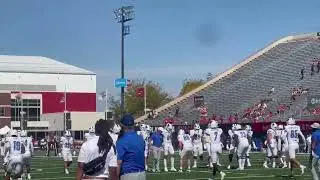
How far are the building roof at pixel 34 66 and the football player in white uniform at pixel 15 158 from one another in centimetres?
7614

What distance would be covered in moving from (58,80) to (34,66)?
5.88 metres

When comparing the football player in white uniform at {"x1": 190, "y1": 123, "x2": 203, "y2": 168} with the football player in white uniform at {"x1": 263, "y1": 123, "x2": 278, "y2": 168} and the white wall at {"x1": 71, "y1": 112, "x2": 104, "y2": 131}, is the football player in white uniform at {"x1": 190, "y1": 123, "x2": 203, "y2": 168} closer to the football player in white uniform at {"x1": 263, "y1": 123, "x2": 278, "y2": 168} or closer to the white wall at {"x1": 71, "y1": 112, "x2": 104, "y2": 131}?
the football player in white uniform at {"x1": 263, "y1": 123, "x2": 278, "y2": 168}

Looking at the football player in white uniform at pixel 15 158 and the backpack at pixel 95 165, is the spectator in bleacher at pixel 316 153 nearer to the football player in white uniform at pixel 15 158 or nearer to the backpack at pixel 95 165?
the backpack at pixel 95 165

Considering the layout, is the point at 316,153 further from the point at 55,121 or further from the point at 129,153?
the point at 55,121

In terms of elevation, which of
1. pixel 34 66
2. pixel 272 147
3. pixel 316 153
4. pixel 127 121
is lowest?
pixel 272 147

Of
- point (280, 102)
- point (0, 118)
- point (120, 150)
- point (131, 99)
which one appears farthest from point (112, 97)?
point (120, 150)

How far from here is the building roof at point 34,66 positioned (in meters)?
97.1

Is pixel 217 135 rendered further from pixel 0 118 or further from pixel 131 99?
pixel 131 99

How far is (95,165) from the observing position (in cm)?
952

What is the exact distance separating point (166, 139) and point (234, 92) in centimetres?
3501

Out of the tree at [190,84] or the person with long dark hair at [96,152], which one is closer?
the person with long dark hair at [96,152]

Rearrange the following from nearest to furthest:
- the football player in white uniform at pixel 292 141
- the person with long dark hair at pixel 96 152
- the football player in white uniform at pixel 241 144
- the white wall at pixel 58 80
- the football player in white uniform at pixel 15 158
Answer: the person with long dark hair at pixel 96 152, the football player in white uniform at pixel 15 158, the football player in white uniform at pixel 292 141, the football player in white uniform at pixel 241 144, the white wall at pixel 58 80

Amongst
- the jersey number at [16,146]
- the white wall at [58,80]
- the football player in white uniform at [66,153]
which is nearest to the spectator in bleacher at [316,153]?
the jersey number at [16,146]

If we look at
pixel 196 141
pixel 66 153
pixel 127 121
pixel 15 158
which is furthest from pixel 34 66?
pixel 127 121
